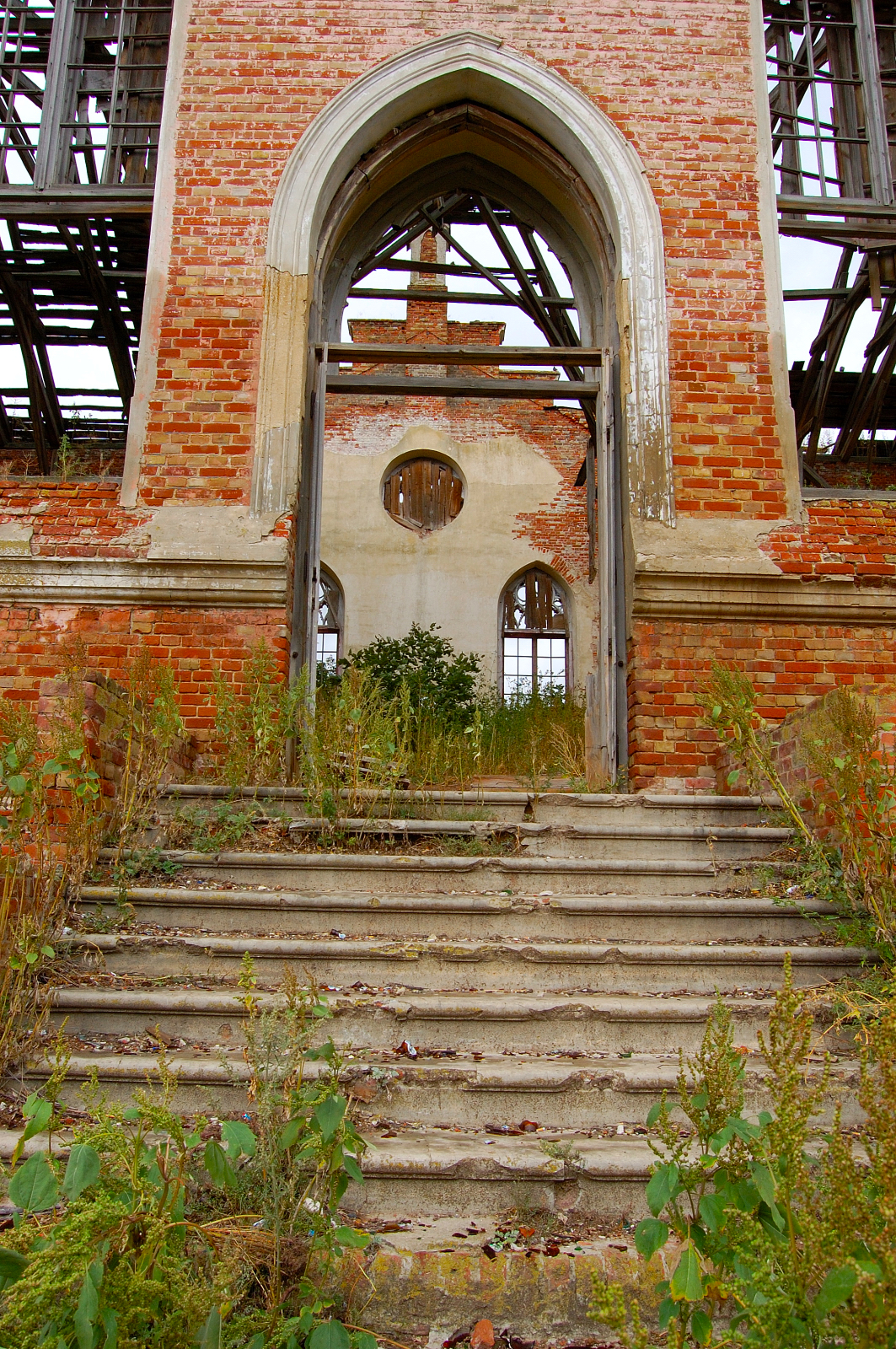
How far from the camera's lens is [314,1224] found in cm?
201

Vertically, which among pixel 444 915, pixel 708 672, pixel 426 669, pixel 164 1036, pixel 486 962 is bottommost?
pixel 164 1036

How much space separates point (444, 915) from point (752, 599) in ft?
11.1

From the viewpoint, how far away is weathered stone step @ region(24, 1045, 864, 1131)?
267 cm

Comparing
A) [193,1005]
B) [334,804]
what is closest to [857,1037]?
[193,1005]

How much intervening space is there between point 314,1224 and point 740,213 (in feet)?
22.3

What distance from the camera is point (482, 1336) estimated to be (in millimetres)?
1982

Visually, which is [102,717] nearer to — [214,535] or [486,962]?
[486,962]

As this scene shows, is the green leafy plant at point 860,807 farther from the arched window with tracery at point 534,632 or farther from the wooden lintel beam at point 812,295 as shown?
the arched window with tracery at point 534,632

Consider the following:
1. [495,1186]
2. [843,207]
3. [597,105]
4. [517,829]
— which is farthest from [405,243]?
[495,1186]

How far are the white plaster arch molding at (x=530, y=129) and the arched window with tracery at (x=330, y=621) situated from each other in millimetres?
8026

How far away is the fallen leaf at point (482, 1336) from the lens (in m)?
1.97

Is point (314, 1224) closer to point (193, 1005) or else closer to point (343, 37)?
point (193, 1005)

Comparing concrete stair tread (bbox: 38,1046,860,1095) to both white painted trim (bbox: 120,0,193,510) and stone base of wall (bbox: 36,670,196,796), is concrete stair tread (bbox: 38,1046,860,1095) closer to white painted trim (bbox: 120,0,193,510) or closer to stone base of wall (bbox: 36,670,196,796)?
stone base of wall (bbox: 36,670,196,796)

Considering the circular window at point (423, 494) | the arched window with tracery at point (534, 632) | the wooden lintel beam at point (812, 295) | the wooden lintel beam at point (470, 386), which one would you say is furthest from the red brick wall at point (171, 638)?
the circular window at point (423, 494)
